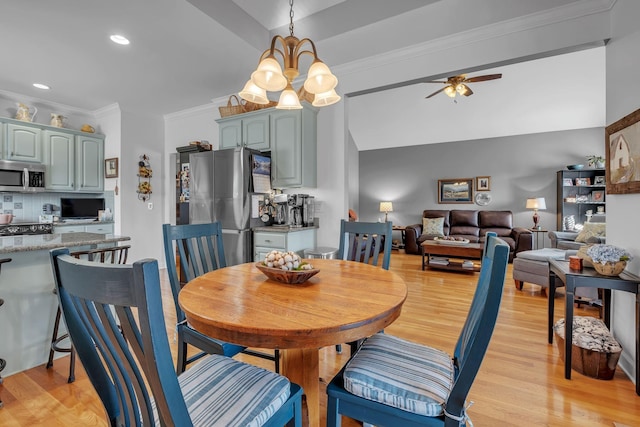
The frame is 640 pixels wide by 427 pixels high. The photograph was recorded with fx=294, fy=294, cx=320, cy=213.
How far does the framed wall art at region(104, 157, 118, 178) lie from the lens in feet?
14.8

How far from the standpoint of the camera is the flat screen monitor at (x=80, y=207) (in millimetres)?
4453

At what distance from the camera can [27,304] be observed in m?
1.96

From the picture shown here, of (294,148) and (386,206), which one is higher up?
(294,148)

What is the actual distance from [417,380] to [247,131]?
10.9 ft

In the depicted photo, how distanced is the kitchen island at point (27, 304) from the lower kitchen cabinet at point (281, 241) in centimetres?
146

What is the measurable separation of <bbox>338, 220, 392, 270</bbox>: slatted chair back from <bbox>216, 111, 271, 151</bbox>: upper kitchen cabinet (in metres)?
1.81

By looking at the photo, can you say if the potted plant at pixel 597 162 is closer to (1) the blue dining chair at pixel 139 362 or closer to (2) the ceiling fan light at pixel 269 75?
(2) the ceiling fan light at pixel 269 75

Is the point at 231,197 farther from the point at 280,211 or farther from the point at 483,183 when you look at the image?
the point at 483,183

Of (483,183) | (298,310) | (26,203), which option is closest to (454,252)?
(483,183)

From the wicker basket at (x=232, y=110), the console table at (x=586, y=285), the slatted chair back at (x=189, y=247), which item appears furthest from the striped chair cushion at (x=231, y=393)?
the wicker basket at (x=232, y=110)

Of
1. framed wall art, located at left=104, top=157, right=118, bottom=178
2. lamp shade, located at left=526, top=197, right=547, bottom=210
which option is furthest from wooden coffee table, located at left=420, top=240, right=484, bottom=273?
framed wall art, located at left=104, top=157, right=118, bottom=178

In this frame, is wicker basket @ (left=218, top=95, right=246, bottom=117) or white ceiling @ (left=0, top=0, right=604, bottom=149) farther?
wicker basket @ (left=218, top=95, right=246, bottom=117)

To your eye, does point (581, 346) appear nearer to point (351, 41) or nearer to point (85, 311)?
point (85, 311)

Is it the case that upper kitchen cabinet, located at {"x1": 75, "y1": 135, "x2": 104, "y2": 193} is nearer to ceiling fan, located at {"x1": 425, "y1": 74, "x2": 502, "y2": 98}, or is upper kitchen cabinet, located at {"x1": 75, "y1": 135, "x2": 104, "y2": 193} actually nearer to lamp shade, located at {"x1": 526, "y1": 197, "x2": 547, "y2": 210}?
ceiling fan, located at {"x1": 425, "y1": 74, "x2": 502, "y2": 98}
